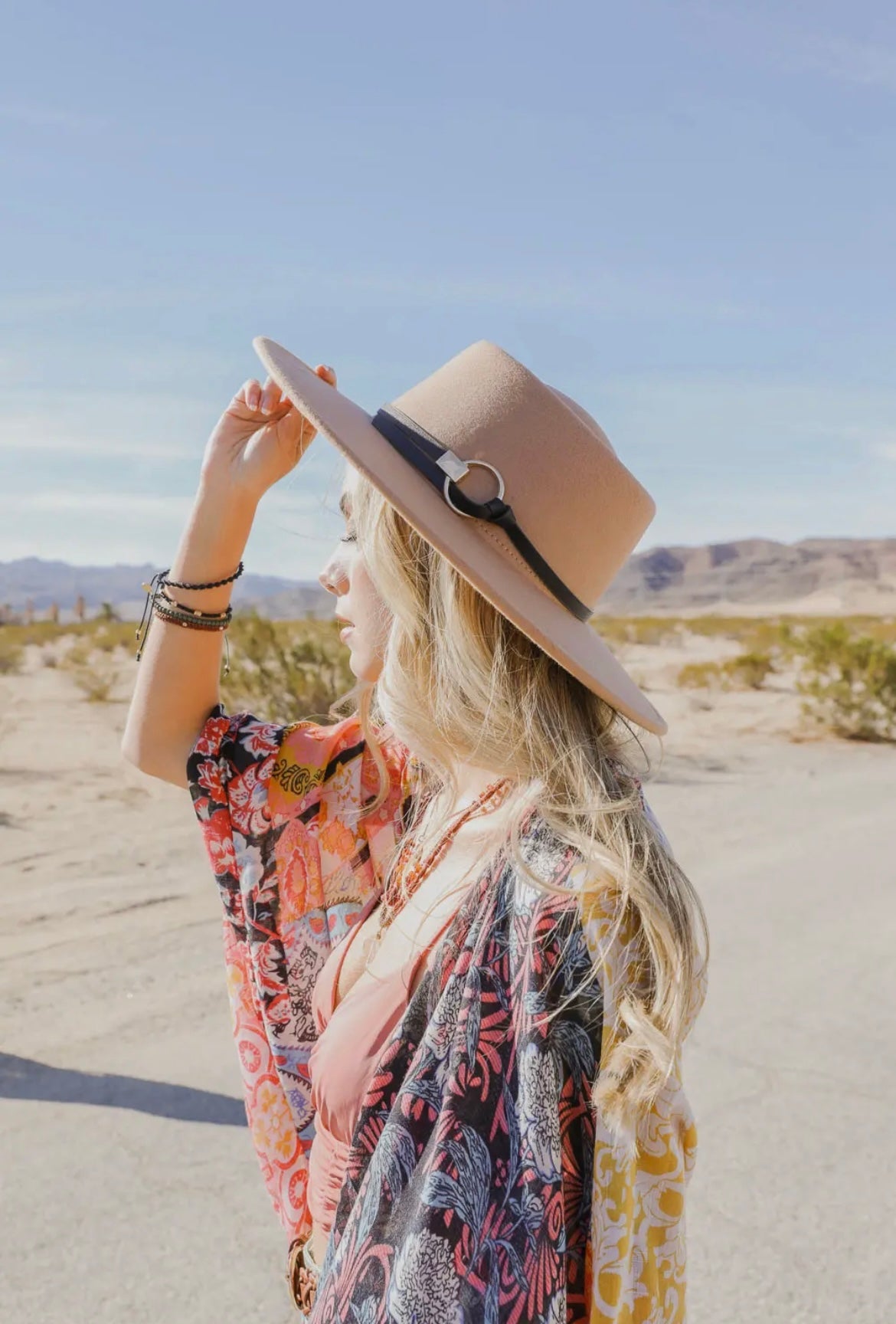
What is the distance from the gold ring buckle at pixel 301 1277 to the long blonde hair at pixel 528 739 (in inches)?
23.9

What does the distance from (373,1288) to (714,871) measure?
5397 mm

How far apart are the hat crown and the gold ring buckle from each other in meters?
1.03

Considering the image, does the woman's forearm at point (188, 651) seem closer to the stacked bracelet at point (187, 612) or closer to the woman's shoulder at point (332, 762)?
the stacked bracelet at point (187, 612)

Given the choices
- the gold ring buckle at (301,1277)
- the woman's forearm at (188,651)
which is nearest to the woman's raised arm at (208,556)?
the woman's forearm at (188,651)

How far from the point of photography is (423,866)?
1.69 metres

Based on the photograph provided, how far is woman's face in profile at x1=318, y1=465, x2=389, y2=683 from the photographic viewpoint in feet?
5.51

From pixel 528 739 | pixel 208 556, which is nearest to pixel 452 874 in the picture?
pixel 528 739

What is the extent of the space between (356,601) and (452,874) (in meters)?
0.40

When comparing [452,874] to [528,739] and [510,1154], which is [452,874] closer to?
[528,739]

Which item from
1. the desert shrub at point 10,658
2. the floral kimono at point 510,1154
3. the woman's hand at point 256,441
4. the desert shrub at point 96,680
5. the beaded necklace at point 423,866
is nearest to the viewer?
the floral kimono at point 510,1154

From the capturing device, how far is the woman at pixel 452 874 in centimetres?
129

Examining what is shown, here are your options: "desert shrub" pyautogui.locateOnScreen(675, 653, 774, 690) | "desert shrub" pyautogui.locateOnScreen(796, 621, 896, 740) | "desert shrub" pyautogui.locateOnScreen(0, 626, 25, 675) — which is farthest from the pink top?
"desert shrub" pyautogui.locateOnScreen(0, 626, 25, 675)

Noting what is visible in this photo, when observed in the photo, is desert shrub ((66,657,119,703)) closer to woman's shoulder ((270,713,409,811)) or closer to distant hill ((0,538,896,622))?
woman's shoulder ((270,713,409,811))

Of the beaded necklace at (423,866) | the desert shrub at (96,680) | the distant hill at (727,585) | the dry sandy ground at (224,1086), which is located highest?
the beaded necklace at (423,866)
